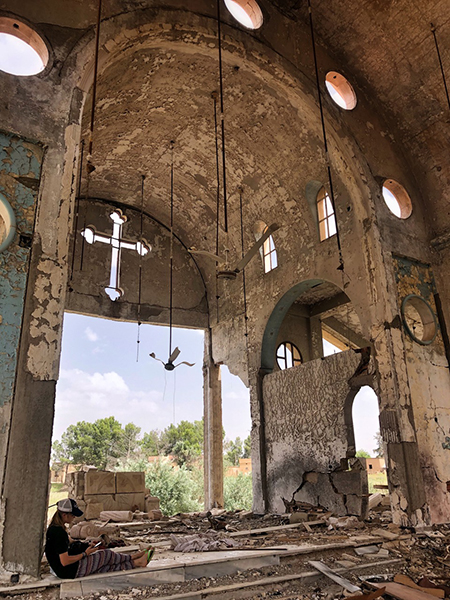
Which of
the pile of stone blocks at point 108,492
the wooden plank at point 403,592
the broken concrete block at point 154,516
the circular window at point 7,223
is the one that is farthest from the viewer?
the pile of stone blocks at point 108,492

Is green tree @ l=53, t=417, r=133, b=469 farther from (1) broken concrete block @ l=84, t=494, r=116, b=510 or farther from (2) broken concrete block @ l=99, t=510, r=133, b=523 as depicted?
(2) broken concrete block @ l=99, t=510, r=133, b=523

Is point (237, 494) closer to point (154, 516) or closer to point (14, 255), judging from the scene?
point (154, 516)

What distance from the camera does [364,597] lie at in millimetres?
4012

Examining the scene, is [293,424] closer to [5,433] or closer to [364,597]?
[364,597]

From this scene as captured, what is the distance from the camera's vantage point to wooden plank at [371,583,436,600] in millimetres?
4070

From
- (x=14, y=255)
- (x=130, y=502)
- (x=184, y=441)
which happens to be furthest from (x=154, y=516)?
(x=184, y=441)

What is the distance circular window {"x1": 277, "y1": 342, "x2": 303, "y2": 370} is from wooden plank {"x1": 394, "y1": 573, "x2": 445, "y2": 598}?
25.6 ft

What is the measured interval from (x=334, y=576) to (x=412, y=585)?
77cm

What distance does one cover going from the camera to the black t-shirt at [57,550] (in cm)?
437

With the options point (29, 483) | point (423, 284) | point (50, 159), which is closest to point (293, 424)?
point (423, 284)

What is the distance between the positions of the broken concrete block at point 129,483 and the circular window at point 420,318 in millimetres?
6887

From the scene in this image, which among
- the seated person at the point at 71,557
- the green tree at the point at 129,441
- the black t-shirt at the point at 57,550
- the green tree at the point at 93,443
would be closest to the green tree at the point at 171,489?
the seated person at the point at 71,557

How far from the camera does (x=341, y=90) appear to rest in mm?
9836

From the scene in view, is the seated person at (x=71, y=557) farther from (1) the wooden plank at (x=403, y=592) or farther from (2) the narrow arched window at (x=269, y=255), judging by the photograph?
(2) the narrow arched window at (x=269, y=255)
